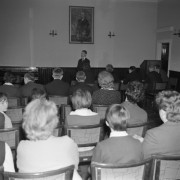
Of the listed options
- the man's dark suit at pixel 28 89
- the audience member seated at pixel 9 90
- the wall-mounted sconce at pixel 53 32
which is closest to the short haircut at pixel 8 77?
the audience member seated at pixel 9 90

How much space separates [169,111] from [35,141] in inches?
48.3

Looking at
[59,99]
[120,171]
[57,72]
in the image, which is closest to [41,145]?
[120,171]

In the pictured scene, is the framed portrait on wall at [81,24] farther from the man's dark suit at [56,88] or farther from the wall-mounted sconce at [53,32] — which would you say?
the man's dark suit at [56,88]

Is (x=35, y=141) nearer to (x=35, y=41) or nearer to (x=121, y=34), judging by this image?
(x=35, y=41)

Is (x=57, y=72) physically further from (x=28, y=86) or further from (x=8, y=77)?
(x=8, y=77)

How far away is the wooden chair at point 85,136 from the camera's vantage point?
9.22 feet

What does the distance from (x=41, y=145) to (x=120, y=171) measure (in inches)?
22.5

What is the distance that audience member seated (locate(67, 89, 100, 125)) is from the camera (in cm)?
312

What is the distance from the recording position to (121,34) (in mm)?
11219

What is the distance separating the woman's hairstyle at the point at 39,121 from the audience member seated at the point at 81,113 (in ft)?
3.81

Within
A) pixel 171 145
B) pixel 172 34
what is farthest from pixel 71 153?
pixel 172 34

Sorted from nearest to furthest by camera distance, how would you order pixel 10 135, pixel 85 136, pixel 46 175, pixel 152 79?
pixel 46 175 → pixel 10 135 → pixel 85 136 → pixel 152 79

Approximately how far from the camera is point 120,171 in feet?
6.03

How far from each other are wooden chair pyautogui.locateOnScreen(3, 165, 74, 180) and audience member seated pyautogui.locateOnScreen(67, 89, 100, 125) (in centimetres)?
136
